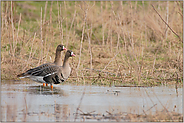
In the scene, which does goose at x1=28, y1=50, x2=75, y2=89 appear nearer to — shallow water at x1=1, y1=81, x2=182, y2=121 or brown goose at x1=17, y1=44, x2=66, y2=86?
brown goose at x1=17, y1=44, x2=66, y2=86

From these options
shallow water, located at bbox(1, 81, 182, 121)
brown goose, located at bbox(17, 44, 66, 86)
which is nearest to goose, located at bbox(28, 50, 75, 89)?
brown goose, located at bbox(17, 44, 66, 86)

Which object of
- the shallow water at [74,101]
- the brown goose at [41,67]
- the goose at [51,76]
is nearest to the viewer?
the shallow water at [74,101]

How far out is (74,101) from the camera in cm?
701

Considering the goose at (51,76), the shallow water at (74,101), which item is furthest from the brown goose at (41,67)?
the shallow water at (74,101)

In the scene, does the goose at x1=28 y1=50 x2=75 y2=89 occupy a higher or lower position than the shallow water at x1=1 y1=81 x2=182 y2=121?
higher

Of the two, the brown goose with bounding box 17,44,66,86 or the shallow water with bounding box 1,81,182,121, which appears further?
the brown goose with bounding box 17,44,66,86

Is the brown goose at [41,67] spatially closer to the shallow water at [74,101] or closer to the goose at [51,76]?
the goose at [51,76]

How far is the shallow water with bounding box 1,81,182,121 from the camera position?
19.1 ft

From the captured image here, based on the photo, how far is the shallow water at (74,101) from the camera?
583 centimetres

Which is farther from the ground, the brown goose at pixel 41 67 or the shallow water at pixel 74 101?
the brown goose at pixel 41 67

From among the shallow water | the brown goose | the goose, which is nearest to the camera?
the shallow water

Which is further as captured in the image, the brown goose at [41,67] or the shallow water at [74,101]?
the brown goose at [41,67]

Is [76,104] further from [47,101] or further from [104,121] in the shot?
[104,121]

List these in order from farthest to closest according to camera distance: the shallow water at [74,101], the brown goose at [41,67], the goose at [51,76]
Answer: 1. the brown goose at [41,67]
2. the goose at [51,76]
3. the shallow water at [74,101]
